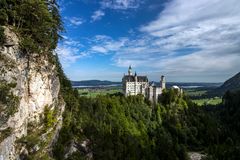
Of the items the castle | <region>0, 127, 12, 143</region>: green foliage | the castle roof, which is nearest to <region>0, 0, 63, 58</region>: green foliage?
<region>0, 127, 12, 143</region>: green foliage

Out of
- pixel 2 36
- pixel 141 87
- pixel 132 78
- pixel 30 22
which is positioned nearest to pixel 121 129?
pixel 141 87

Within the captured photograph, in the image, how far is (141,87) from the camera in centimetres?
13400

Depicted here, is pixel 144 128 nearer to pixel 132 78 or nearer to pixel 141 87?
pixel 141 87

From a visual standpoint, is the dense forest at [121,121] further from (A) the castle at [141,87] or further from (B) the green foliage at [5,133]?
(B) the green foliage at [5,133]

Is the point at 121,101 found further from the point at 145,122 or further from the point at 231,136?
the point at 231,136

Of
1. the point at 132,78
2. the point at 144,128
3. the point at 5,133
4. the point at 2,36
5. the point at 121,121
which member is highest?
the point at 2,36

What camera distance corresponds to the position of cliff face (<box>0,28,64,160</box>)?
29562mm

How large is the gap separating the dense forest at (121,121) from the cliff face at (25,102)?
1.52 metres

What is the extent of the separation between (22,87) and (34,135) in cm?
694

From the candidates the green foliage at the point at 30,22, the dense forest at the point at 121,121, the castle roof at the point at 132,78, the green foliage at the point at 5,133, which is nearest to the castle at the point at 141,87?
the castle roof at the point at 132,78

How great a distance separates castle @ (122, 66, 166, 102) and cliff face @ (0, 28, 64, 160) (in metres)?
86.6

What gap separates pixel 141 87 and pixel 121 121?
34.9 m

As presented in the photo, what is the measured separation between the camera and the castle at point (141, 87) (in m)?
129

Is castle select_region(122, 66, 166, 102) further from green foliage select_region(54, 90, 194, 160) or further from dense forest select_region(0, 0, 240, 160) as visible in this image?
green foliage select_region(54, 90, 194, 160)
